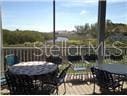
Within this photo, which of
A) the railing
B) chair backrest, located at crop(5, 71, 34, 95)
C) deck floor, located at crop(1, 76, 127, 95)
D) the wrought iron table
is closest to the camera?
chair backrest, located at crop(5, 71, 34, 95)

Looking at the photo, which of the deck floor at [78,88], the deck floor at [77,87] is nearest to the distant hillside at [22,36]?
the deck floor at [77,87]

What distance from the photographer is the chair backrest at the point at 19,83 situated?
4023 mm

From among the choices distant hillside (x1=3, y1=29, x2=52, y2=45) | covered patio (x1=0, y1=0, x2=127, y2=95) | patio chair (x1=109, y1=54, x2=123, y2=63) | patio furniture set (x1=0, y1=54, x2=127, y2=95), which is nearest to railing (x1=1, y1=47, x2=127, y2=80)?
covered patio (x1=0, y1=0, x2=127, y2=95)

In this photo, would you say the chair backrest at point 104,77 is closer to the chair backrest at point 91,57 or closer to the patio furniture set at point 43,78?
the patio furniture set at point 43,78

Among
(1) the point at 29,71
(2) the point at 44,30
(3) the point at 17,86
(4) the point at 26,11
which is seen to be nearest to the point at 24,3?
(4) the point at 26,11

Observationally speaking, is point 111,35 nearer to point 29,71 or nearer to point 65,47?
point 65,47

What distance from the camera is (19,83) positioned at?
4.05 meters

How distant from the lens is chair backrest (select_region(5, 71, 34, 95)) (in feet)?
13.2

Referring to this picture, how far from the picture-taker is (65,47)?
23.7ft

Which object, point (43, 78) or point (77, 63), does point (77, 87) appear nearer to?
point (43, 78)

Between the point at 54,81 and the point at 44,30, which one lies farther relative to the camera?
the point at 44,30

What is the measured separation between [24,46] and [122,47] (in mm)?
2823

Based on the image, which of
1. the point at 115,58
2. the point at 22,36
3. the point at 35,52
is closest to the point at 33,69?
the point at 35,52

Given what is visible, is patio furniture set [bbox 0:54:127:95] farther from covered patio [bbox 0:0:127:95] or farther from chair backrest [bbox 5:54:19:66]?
chair backrest [bbox 5:54:19:66]
